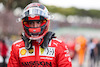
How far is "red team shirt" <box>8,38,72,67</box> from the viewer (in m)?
3.04

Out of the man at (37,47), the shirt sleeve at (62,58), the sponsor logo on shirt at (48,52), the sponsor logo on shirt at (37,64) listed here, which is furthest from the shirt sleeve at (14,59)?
the shirt sleeve at (62,58)

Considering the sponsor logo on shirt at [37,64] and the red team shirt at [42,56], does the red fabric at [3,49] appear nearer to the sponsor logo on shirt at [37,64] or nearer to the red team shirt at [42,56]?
the red team shirt at [42,56]

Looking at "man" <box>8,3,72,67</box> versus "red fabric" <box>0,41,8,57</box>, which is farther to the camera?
"red fabric" <box>0,41,8,57</box>

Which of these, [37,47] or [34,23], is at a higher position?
[34,23]

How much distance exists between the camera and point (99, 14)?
103625mm

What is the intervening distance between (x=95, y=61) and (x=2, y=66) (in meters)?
6.06

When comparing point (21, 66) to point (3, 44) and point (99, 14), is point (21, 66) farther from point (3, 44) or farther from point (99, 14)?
point (99, 14)

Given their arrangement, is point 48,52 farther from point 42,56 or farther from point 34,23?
point 34,23

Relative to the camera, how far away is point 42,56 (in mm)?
3078

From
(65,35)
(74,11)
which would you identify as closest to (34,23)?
(65,35)

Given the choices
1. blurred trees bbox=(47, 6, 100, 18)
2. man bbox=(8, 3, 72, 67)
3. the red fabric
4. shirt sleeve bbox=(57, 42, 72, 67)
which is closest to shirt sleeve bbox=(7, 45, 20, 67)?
man bbox=(8, 3, 72, 67)

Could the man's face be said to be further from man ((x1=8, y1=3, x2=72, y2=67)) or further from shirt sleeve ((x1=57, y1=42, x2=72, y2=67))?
shirt sleeve ((x1=57, y1=42, x2=72, y2=67))

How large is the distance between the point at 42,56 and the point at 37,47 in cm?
14

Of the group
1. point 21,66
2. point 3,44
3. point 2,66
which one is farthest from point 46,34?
point 3,44
